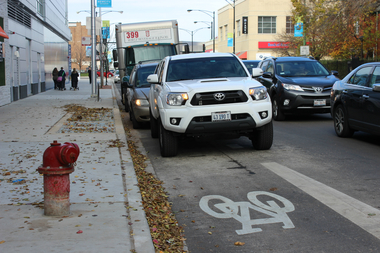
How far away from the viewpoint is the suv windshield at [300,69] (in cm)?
1476

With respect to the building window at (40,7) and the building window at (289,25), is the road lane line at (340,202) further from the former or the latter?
the building window at (289,25)

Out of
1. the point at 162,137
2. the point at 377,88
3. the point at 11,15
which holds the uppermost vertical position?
the point at 11,15

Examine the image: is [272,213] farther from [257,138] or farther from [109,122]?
[109,122]

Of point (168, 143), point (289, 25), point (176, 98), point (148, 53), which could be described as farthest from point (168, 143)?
point (289, 25)

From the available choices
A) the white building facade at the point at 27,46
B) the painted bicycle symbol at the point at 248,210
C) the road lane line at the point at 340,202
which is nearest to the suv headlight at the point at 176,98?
the road lane line at the point at 340,202

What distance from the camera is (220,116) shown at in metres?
8.20

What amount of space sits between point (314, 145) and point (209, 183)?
376cm

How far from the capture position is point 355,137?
10.7m

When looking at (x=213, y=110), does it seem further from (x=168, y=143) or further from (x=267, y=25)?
(x=267, y=25)

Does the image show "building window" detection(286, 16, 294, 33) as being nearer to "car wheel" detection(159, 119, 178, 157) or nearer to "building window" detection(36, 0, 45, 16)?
"building window" detection(36, 0, 45, 16)

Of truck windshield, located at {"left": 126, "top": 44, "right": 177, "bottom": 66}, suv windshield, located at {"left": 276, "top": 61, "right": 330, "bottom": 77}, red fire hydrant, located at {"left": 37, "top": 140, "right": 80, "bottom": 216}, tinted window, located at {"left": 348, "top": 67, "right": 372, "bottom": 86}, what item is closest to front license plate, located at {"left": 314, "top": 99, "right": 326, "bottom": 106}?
suv windshield, located at {"left": 276, "top": 61, "right": 330, "bottom": 77}

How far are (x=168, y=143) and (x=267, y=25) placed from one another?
58.2 m

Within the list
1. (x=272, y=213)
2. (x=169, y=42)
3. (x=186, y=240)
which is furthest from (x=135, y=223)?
(x=169, y=42)

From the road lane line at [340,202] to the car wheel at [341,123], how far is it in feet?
12.2
